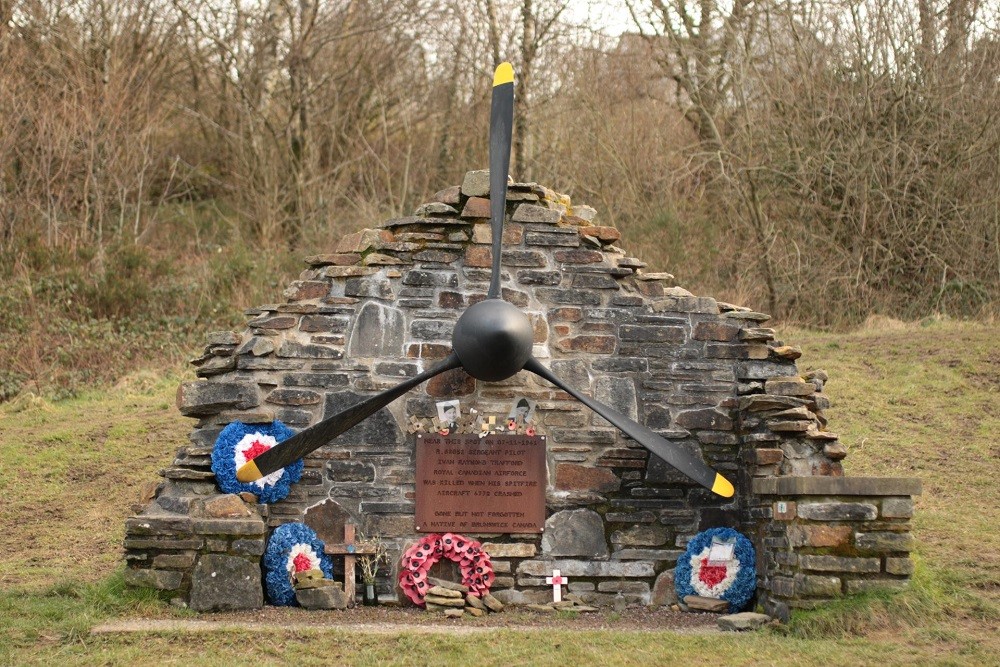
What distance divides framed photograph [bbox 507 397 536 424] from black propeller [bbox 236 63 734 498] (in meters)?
0.32

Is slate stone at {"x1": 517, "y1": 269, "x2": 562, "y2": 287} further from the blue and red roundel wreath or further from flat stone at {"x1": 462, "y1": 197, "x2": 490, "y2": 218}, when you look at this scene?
the blue and red roundel wreath

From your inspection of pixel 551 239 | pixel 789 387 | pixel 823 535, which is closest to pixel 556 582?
pixel 823 535

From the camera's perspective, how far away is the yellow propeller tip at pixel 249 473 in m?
6.92

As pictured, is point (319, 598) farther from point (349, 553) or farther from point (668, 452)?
point (668, 452)

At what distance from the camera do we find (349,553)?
7414 millimetres

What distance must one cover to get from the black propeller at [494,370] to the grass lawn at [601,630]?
43.6 inches

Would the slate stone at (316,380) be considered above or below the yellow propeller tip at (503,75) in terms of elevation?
below

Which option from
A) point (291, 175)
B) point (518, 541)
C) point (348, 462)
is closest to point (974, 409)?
point (518, 541)

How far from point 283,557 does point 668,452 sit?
103 inches

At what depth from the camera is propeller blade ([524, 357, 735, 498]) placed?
284 inches

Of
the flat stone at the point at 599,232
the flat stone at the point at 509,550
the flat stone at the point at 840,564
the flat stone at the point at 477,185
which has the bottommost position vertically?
the flat stone at the point at 509,550

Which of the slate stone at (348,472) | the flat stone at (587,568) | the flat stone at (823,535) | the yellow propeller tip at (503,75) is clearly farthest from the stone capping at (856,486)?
the yellow propeller tip at (503,75)

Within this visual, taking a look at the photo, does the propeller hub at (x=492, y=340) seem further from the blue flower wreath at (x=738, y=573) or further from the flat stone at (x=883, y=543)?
the flat stone at (x=883, y=543)

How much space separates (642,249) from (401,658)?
1060cm
